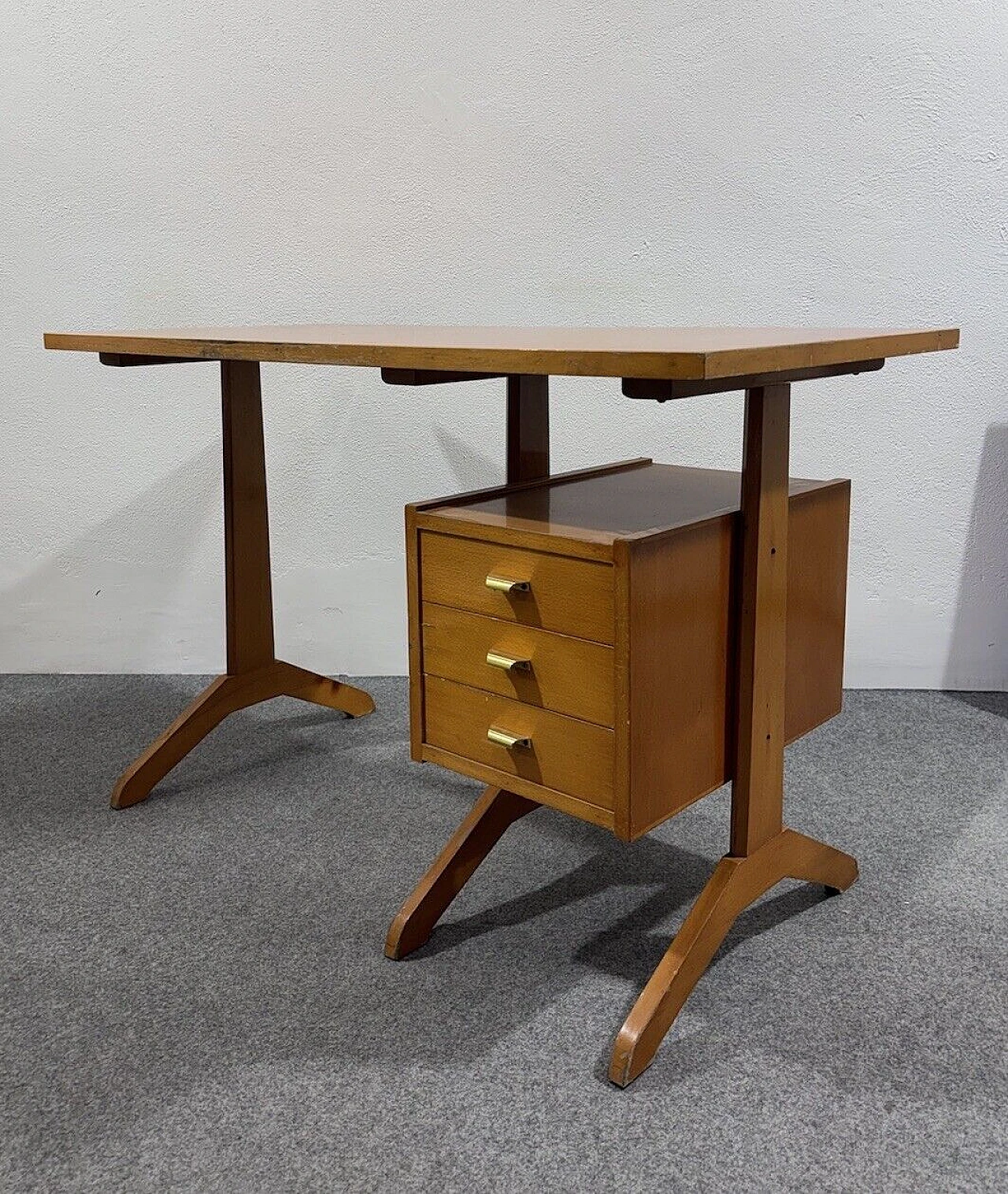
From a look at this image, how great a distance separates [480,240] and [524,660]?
149cm

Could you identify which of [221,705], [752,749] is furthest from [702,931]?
[221,705]

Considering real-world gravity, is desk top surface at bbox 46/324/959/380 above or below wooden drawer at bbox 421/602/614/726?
above

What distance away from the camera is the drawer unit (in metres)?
1.35

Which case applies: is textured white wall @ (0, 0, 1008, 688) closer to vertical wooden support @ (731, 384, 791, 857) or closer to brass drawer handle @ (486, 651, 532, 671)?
vertical wooden support @ (731, 384, 791, 857)

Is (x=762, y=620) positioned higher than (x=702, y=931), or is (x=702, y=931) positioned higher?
(x=762, y=620)

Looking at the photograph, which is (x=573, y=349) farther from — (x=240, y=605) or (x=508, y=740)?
(x=240, y=605)

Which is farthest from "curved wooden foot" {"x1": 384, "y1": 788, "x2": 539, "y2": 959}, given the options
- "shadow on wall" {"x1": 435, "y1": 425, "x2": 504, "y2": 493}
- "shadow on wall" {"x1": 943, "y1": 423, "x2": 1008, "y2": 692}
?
"shadow on wall" {"x1": 943, "y1": 423, "x2": 1008, "y2": 692}

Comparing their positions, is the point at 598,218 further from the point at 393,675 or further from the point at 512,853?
the point at 512,853

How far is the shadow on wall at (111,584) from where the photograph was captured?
2.87 meters

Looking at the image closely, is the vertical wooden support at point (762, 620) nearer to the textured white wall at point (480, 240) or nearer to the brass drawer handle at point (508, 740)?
the brass drawer handle at point (508, 740)

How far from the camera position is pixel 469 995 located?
61.3 inches

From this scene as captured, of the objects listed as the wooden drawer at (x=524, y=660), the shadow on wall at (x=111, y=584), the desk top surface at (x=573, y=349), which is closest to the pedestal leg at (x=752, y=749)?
the desk top surface at (x=573, y=349)

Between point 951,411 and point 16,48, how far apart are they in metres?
2.24

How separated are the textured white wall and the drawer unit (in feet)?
3.68
